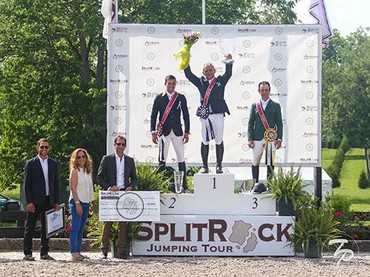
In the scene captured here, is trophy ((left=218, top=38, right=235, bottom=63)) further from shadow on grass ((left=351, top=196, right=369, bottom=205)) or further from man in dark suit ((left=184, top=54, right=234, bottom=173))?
shadow on grass ((left=351, top=196, right=369, bottom=205))

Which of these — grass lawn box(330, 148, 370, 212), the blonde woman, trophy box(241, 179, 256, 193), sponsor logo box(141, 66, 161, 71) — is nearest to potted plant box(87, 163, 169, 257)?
the blonde woman

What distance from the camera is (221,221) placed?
15.6m

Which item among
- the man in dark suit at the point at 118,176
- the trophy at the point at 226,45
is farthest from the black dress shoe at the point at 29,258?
the trophy at the point at 226,45

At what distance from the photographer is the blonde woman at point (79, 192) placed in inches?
563

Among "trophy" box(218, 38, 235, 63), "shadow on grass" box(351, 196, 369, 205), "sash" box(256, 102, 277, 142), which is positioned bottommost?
"shadow on grass" box(351, 196, 369, 205)

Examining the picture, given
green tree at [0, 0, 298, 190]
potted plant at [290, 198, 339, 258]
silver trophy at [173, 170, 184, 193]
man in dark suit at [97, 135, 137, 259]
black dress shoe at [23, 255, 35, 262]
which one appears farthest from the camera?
green tree at [0, 0, 298, 190]

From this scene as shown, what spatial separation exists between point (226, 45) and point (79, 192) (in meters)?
5.05

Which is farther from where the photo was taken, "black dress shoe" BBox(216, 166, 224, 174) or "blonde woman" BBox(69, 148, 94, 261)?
"black dress shoe" BBox(216, 166, 224, 174)

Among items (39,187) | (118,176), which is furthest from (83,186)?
(118,176)

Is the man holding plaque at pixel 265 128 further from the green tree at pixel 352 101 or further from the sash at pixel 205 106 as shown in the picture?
the green tree at pixel 352 101

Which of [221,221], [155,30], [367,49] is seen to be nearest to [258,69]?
[155,30]

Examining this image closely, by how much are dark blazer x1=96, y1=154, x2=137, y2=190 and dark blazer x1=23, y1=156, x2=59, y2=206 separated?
0.72m

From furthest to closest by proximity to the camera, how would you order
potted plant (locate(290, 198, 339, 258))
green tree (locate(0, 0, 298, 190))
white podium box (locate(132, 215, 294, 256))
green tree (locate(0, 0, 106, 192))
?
green tree (locate(0, 0, 106, 192)) < green tree (locate(0, 0, 298, 190)) < white podium box (locate(132, 215, 294, 256)) < potted plant (locate(290, 198, 339, 258))

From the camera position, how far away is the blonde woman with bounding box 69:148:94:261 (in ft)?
46.9
